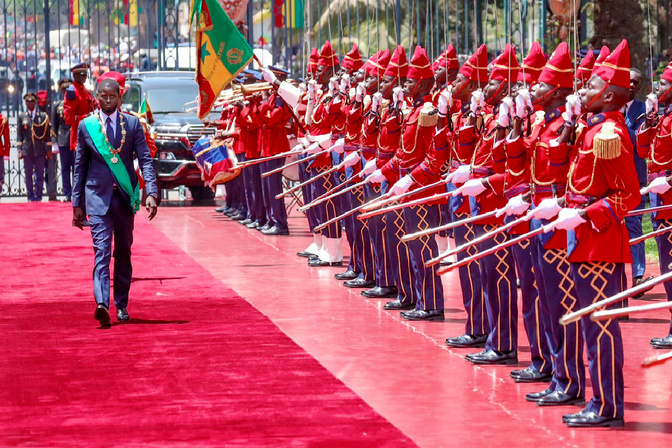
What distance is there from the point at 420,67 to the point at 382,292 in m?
2.05

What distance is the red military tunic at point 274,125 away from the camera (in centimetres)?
1531

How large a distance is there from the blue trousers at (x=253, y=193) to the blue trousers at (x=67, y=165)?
145 inches

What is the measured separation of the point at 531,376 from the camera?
769 cm

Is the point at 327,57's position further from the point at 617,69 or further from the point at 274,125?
the point at 617,69

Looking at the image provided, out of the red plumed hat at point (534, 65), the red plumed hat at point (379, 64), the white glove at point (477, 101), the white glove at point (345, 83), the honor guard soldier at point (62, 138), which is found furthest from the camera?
the honor guard soldier at point (62, 138)

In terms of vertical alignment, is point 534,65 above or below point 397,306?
above

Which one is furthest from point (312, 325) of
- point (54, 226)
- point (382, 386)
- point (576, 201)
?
point (54, 226)

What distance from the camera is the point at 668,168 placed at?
9.45 m

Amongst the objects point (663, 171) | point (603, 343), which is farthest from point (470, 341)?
point (603, 343)

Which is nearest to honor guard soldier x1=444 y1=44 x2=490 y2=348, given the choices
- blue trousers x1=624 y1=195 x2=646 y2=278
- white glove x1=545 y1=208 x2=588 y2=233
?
white glove x1=545 y1=208 x2=588 y2=233

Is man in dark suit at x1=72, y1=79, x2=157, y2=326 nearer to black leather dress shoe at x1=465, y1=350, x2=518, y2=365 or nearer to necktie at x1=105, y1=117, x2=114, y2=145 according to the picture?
necktie at x1=105, y1=117, x2=114, y2=145

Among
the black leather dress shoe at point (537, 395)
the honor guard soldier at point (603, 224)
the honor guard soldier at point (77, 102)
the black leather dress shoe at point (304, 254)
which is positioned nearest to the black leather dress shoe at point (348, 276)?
the black leather dress shoe at point (304, 254)

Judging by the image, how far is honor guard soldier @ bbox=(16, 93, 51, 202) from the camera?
20.7 meters

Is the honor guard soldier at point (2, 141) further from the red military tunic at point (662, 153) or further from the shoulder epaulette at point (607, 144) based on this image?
the shoulder epaulette at point (607, 144)
